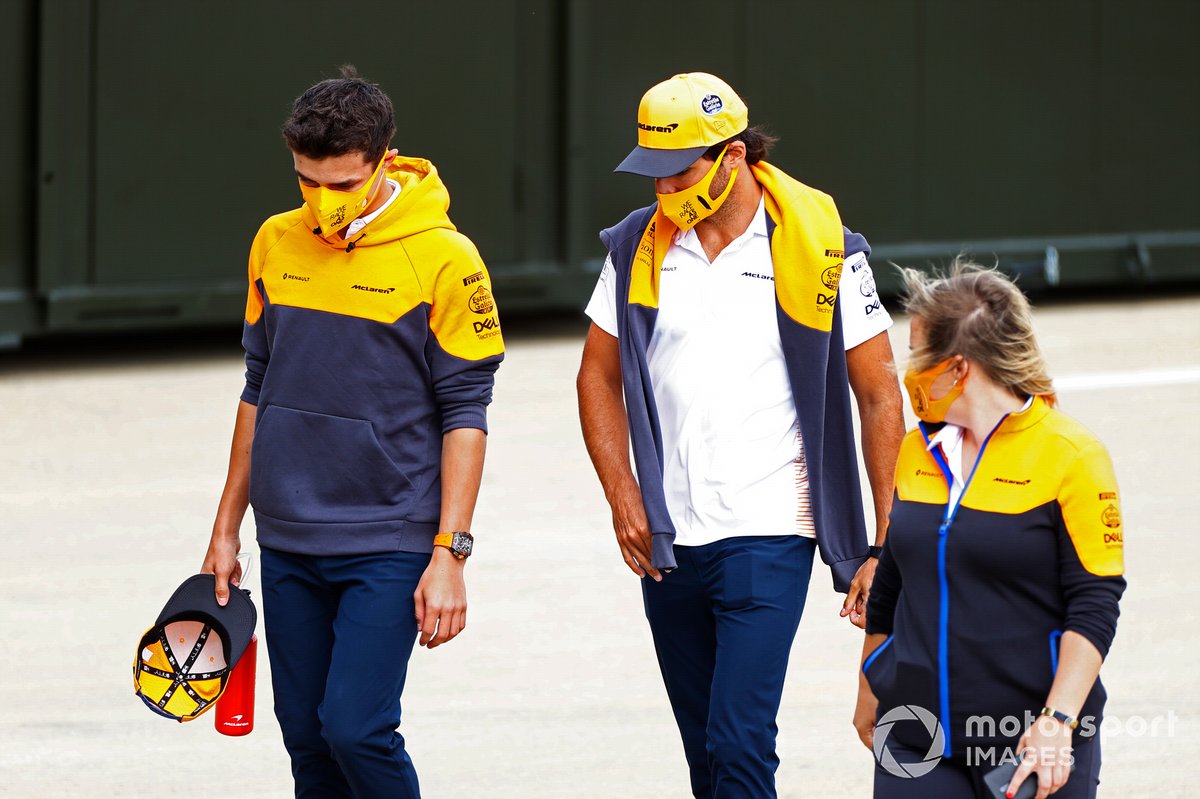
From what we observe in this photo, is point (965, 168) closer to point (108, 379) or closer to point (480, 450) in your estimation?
point (108, 379)

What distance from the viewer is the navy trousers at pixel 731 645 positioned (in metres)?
4.21

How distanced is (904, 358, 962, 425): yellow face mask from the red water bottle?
5.84 feet

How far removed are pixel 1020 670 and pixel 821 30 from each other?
924 cm

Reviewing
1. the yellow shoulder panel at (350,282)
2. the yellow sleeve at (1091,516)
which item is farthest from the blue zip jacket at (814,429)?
the yellow sleeve at (1091,516)

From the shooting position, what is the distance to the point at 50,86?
1025cm

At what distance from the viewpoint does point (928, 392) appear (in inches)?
137

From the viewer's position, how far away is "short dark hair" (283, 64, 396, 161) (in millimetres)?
4105

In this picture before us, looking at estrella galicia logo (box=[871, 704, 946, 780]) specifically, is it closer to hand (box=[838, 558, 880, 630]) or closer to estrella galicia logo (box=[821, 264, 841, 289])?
hand (box=[838, 558, 880, 630])

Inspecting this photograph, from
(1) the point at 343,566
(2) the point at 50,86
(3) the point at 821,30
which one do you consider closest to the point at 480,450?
(1) the point at 343,566

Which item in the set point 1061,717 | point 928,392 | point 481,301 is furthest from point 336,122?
point 1061,717

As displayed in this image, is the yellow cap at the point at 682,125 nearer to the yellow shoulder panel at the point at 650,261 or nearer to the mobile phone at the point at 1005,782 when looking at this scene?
the yellow shoulder panel at the point at 650,261

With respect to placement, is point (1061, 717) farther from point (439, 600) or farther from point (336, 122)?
point (336, 122)

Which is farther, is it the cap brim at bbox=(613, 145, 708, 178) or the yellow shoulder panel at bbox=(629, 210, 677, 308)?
the yellow shoulder panel at bbox=(629, 210, 677, 308)

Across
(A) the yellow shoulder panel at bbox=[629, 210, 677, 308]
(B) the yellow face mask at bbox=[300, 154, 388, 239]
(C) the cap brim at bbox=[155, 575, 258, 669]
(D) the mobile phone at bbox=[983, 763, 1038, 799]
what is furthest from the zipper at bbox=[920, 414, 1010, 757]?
(C) the cap brim at bbox=[155, 575, 258, 669]
